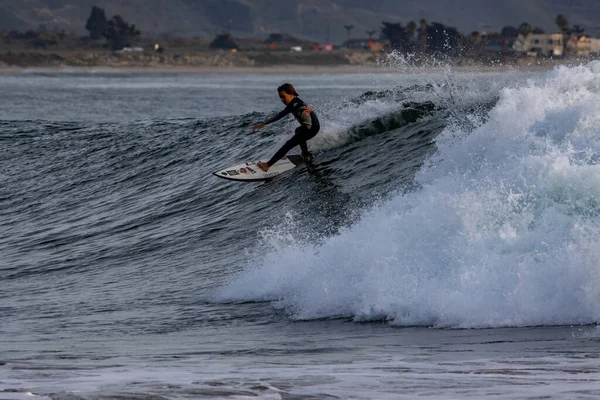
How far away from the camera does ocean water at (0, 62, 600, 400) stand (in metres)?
7.98

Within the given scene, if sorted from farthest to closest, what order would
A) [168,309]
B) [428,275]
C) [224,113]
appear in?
[224,113], [168,309], [428,275]

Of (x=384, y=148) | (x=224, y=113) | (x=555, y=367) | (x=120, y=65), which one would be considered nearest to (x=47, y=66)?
(x=120, y=65)

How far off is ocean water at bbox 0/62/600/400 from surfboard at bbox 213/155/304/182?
0.18 metres

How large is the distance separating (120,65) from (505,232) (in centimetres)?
16134

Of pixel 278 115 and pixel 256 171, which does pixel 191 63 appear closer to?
pixel 256 171

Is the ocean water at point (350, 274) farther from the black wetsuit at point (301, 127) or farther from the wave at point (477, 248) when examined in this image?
the black wetsuit at point (301, 127)

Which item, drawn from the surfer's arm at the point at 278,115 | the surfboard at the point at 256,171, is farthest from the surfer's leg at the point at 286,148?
the surfer's arm at the point at 278,115

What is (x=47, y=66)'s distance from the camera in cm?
16525

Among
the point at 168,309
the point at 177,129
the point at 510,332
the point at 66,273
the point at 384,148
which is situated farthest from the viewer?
the point at 177,129

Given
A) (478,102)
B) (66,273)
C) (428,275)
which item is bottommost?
(66,273)

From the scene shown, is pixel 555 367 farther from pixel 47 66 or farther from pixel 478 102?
pixel 47 66

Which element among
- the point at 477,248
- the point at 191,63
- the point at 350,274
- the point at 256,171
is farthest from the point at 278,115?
the point at 191,63

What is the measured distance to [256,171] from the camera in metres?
18.5

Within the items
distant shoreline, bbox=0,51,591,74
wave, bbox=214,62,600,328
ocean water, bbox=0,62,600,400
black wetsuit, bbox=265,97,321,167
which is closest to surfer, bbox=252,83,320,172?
black wetsuit, bbox=265,97,321,167
